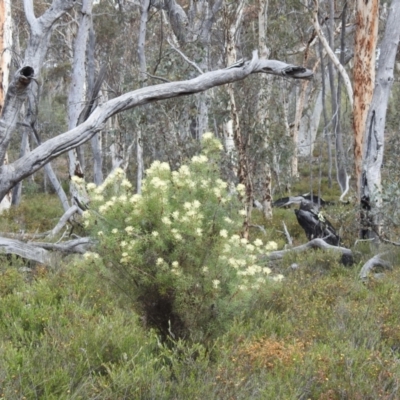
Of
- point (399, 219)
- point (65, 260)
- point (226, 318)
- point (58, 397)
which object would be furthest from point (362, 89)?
point (58, 397)

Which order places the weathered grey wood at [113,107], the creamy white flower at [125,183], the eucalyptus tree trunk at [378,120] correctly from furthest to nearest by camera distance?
1. the eucalyptus tree trunk at [378,120]
2. the weathered grey wood at [113,107]
3. the creamy white flower at [125,183]

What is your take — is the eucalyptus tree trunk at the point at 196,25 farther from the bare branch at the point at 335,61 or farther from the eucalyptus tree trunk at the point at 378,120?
the eucalyptus tree trunk at the point at 378,120

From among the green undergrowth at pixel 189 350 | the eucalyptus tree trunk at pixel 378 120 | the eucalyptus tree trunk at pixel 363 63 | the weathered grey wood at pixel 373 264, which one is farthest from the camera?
the eucalyptus tree trunk at pixel 363 63

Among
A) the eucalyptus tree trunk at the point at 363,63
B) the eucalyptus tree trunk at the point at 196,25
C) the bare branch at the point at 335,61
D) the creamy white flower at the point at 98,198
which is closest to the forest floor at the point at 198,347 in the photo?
the creamy white flower at the point at 98,198

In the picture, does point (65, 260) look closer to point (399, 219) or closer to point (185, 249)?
point (185, 249)

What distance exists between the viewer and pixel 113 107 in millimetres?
5449

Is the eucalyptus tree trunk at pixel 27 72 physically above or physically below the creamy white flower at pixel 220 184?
above

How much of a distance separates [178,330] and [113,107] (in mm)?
2234

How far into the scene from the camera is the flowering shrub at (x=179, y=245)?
3842 millimetres

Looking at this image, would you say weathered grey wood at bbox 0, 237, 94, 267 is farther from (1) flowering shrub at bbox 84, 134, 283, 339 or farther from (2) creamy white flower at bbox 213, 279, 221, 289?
(2) creamy white flower at bbox 213, 279, 221, 289

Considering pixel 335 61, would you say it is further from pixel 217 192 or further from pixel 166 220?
pixel 166 220

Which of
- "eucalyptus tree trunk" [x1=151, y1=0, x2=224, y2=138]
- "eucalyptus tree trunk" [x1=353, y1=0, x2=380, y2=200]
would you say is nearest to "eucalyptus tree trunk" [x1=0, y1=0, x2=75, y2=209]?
"eucalyptus tree trunk" [x1=353, y1=0, x2=380, y2=200]

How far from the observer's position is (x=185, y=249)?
389cm

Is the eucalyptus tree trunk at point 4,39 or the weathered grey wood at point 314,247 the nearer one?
the weathered grey wood at point 314,247
